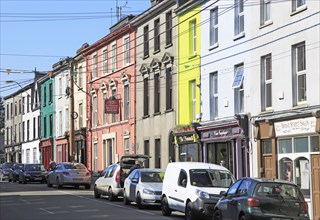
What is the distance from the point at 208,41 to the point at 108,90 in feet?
51.9

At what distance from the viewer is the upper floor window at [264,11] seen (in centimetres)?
2522

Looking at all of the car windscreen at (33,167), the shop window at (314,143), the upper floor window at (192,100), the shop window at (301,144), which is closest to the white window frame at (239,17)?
the upper floor window at (192,100)

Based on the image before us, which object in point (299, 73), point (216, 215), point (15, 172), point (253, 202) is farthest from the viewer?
point (15, 172)

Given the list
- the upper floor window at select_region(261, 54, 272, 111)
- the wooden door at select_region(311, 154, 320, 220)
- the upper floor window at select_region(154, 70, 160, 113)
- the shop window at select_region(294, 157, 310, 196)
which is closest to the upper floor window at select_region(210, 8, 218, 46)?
the upper floor window at select_region(261, 54, 272, 111)

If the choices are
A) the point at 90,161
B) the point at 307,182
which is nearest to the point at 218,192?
the point at 307,182

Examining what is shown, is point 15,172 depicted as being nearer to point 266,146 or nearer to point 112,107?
point 112,107

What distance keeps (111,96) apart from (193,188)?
2568 cm

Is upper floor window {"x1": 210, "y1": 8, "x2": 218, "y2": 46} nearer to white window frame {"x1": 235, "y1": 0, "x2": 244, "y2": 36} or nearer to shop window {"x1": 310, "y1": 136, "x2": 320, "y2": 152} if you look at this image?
white window frame {"x1": 235, "y1": 0, "x2": 244, "y2": 36}

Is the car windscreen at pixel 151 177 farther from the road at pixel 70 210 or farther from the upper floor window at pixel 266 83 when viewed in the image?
the upper floor window at pixel 266 83

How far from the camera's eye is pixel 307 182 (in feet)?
72.2

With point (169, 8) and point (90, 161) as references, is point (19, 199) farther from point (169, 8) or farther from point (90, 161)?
point (90, 161)

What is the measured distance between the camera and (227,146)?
2891cm

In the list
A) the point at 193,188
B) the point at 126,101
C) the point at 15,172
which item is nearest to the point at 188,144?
the point at 126,101

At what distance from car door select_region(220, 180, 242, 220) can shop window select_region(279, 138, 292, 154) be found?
7.41 m
